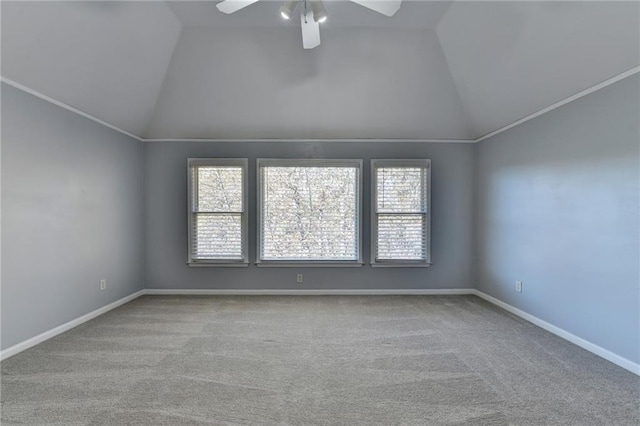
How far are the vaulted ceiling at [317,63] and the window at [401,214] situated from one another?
1.85ft

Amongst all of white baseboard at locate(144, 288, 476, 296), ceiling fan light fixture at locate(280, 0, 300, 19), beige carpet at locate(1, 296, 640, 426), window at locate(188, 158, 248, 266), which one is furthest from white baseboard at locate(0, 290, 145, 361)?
ceiling fan light fixture at locate(280, 0, 300, 19)

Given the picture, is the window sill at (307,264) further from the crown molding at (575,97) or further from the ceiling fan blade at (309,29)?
the ceiling fan blade at (309,29)

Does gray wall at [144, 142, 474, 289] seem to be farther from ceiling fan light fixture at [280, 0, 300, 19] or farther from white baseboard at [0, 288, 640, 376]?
ceiling fan light fixture at [280, 0, 300, 19]

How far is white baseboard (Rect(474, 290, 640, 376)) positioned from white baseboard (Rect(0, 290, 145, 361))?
5160 millimetres

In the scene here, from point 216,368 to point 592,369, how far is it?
3098 mm

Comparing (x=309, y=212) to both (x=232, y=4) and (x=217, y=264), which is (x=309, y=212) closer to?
(x=217, y=264)

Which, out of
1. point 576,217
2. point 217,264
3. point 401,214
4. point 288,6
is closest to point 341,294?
point 401,214

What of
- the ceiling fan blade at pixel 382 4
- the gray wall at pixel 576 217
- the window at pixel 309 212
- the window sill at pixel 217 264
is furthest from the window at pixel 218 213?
the gray wall at pixel 576 217

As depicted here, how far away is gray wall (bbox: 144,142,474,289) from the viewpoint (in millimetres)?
4785

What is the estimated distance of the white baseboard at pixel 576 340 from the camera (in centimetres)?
256

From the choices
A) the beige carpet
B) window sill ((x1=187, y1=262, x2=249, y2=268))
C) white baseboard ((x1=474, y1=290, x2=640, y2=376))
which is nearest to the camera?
the beige carpet

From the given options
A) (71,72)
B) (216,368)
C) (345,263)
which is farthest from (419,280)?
(71,72)

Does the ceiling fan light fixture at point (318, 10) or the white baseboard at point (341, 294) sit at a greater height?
the ceiling fan light fixture at point (318, 10)

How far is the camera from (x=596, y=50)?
256cm
